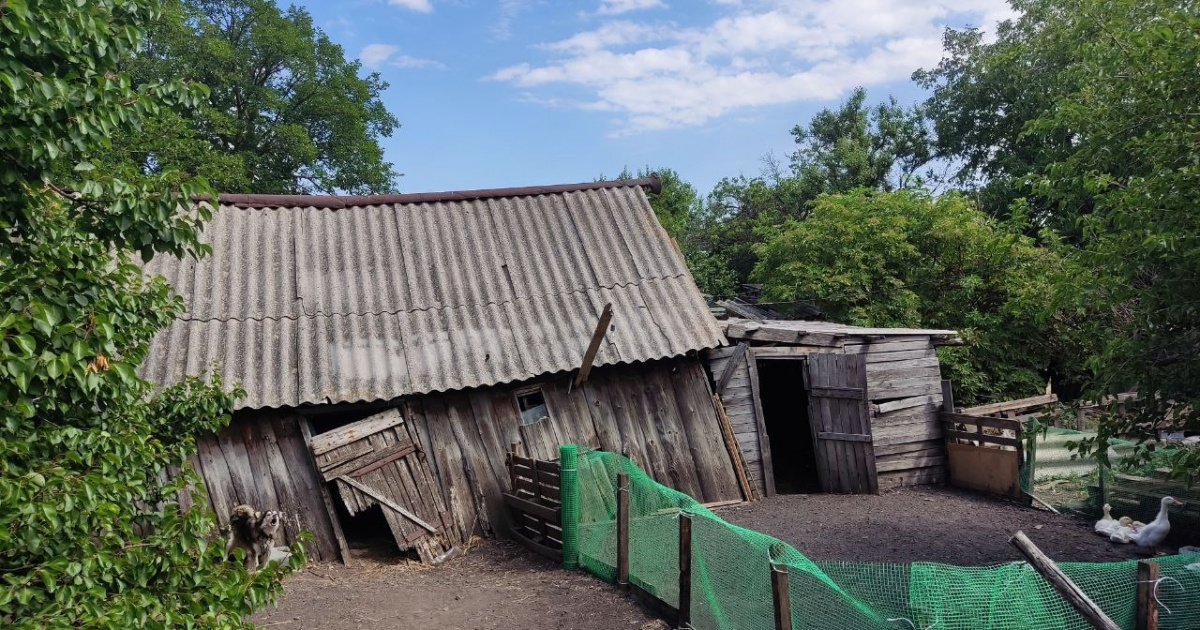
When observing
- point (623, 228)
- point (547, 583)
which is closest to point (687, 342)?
point (623, 228)

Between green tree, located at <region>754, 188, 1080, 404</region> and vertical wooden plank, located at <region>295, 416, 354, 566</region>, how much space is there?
11156 millimetres

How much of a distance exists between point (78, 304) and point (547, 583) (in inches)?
218

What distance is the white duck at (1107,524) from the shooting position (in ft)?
27.3

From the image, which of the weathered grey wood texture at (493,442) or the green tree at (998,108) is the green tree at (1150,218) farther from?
the green tree at (998,108)

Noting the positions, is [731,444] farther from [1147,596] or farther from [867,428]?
[1147,596]

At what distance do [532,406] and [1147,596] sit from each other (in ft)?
23.0

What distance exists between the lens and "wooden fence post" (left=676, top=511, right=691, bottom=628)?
19.0 ft

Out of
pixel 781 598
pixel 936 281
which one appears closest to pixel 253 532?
pixel 781 598

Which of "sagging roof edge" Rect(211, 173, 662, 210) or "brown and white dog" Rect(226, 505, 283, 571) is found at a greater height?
"sagging roof edge" Rect(211, 173, 662, 210)

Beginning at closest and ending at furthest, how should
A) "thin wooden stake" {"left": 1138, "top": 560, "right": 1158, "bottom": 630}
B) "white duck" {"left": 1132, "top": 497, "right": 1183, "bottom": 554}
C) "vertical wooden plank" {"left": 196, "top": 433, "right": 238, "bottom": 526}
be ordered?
"thin wooden stake" {"left": 1138, "top": 560, "right": 1158, "bottom": 630} → "white duck" {"left": 1132, "top": 497, "right": 1183, "bottom": 554} → "vertical wooden plank" {"left": 196, "top": 433, "right": 238, "bottom": 526}

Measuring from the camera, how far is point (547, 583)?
7418mm

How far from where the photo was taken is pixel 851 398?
10406 mm

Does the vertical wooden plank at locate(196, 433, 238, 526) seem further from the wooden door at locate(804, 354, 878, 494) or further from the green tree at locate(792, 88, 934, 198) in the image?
the green tree at locate(792, 88, 934, 198)

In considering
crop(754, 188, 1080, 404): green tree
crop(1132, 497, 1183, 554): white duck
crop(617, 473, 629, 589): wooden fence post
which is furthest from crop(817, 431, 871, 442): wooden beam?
crop(754, 188, 1080, 404): green tree
